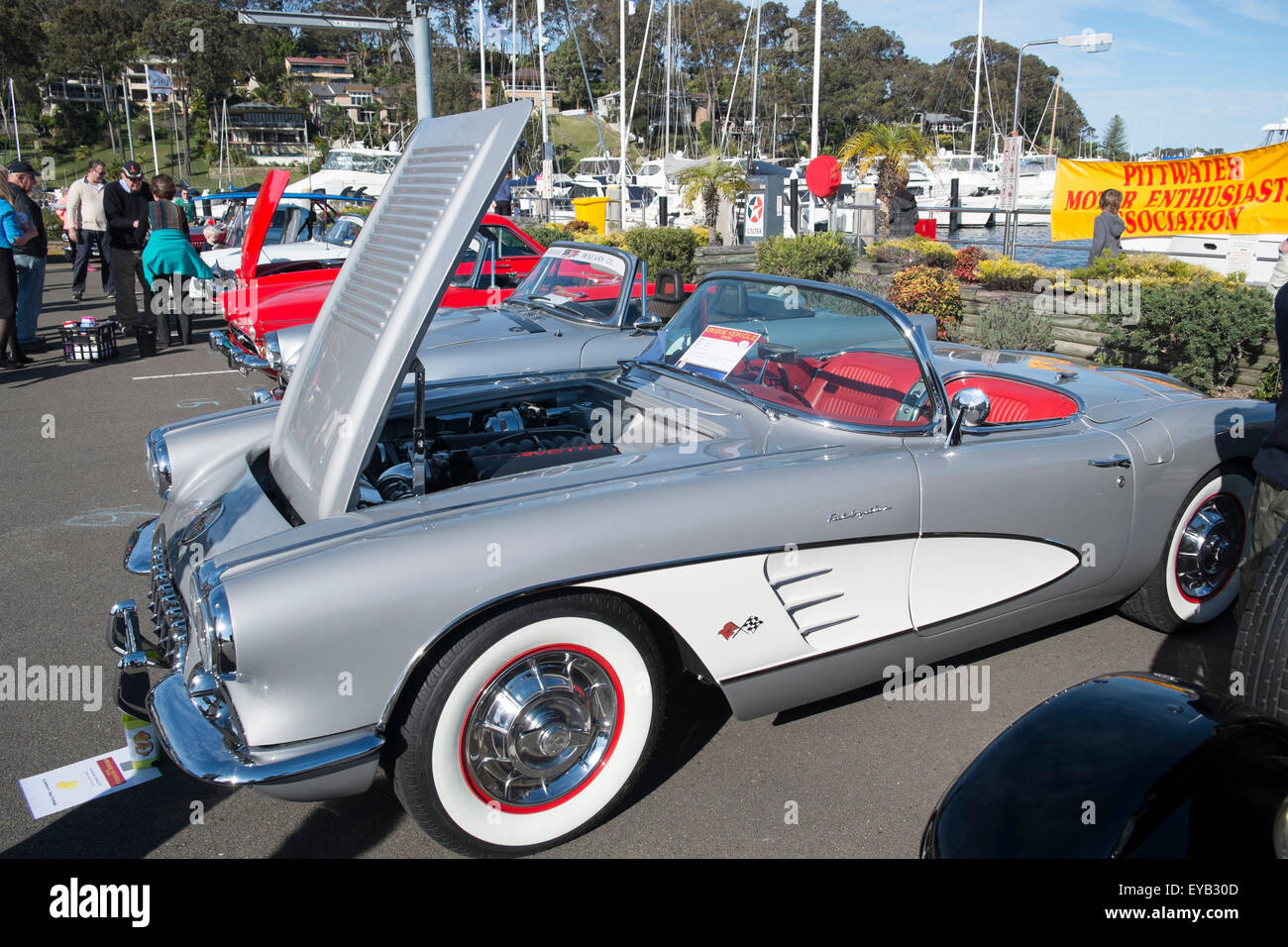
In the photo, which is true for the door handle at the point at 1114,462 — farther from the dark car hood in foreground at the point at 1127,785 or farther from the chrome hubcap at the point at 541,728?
the chrome hubcap at the point at 541,728

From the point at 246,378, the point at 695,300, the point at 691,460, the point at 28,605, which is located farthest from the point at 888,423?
the point at 246,378

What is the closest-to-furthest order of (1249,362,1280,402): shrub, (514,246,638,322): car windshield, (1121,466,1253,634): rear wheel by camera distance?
A: (1121,466,1253,634): rear wheel < (514,246,638,322): car windshield < (1249,362,1280,402): shrub

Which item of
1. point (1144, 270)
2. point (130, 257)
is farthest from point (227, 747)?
point (130, 257)

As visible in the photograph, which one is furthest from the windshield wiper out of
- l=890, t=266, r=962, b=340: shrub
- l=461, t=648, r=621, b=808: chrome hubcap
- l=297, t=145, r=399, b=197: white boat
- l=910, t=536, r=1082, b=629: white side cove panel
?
l=297, t=145, r=399, b=197: white boat

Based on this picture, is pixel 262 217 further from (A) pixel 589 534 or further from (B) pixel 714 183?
(B) pixel 714 183

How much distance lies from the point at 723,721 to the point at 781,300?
161cm

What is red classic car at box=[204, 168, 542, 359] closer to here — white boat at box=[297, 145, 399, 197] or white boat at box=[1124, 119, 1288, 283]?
white boat at box=[1124, 119, 1288, 283]

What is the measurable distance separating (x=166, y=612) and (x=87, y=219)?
12.4 m

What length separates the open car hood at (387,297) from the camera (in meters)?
2.63

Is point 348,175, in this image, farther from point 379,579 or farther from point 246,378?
point 379,579

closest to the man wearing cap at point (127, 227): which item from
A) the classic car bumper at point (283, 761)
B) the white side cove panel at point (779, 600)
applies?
the classic car bumper at point (283, 761)

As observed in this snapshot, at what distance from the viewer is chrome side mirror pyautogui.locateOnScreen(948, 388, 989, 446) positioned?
9.58 feet

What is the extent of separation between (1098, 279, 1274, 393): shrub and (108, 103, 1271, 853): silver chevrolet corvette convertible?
12.8 ft
